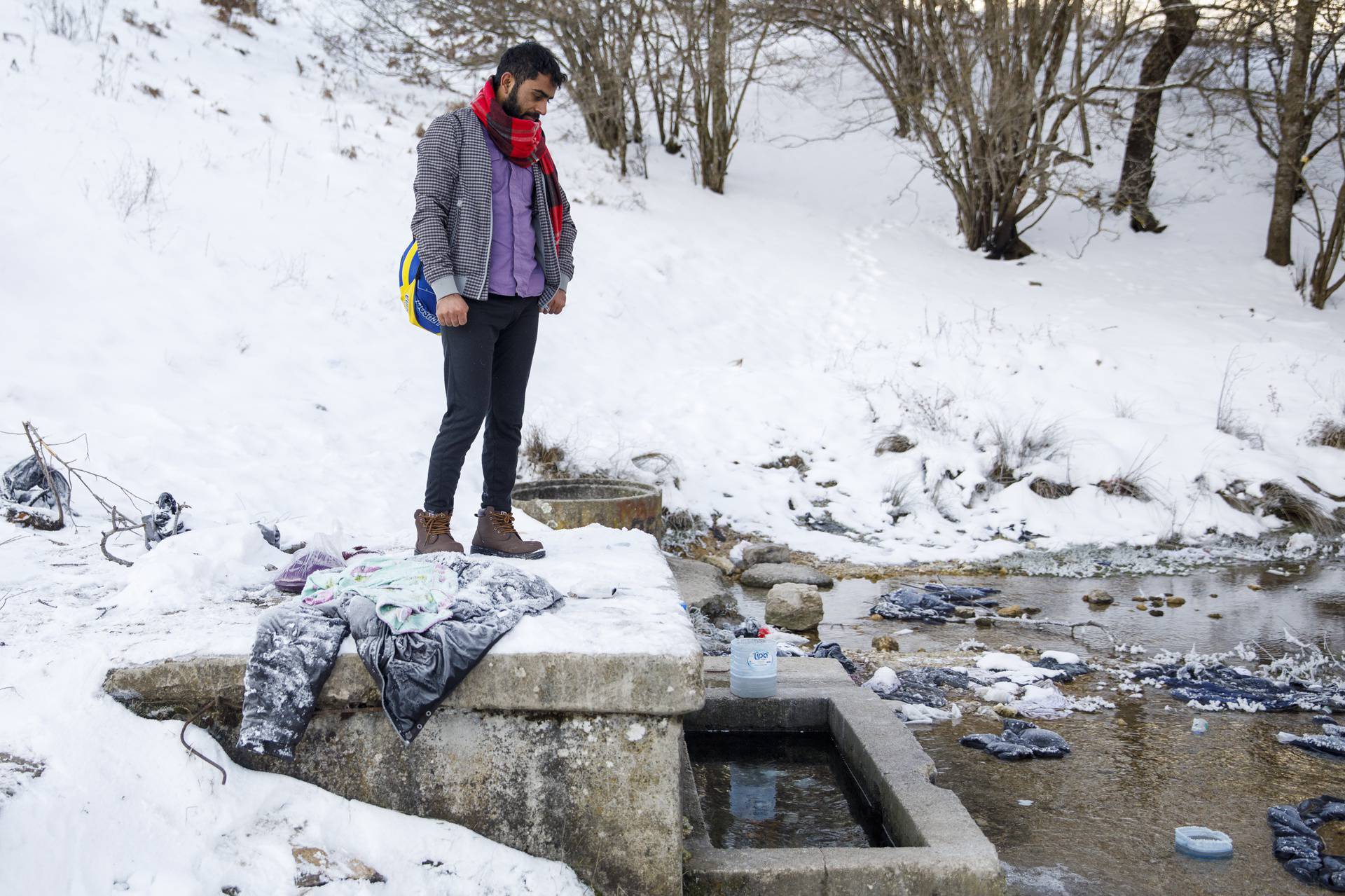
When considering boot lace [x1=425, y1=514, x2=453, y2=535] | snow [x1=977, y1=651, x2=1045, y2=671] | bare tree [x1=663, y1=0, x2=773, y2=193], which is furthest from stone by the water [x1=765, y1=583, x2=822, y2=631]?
bare tree [x1=663, y1=0, x2=773, y2=193]

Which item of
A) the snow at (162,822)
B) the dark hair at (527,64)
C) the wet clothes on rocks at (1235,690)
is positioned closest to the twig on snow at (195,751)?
the snow at (162,822)

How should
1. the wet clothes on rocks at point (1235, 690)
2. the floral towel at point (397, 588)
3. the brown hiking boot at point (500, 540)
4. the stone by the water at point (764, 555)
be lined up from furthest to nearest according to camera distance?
the stone by the water at point (764, 555) → the wet clothes on rocks at point (1235, 690) → the brown hiking boot at point (500, 540) → the floral towel at point (397, 588)

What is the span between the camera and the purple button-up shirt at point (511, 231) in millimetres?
3604

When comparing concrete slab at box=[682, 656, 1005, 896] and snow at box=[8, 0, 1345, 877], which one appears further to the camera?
concrete slab at box=[682, 656, 1005, 896]

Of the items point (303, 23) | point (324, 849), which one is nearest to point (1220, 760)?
point (324, 849)

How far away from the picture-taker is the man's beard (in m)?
3.54

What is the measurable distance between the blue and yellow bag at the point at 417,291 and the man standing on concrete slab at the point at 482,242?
0.09 meters

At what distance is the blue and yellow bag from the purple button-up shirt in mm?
240

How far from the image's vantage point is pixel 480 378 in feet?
11.8

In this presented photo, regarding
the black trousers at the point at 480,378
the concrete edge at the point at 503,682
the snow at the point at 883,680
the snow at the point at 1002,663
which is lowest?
the snow at the point at 1002,663

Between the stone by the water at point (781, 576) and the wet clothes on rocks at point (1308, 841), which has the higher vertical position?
the wet clothes on rocks at point (1308, 841)

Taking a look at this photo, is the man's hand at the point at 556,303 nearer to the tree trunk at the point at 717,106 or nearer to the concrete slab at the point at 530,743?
the concrete slab at the point at 530,743

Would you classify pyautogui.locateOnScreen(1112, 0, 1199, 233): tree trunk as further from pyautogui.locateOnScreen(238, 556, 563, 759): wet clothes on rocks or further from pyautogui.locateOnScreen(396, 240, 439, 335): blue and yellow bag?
pyautogui.locateOnScreen(238, 556, 563, 759): wet clothes on rocks

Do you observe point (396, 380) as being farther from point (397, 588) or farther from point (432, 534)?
point (397, 588)
